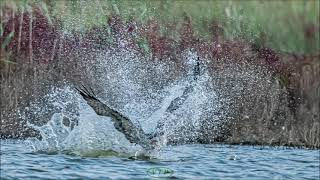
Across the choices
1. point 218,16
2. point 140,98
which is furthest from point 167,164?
point 218,16

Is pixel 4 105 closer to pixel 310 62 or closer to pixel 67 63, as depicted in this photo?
pixel 67 63

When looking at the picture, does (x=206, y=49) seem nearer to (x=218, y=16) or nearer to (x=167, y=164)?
(x=218, y=16)

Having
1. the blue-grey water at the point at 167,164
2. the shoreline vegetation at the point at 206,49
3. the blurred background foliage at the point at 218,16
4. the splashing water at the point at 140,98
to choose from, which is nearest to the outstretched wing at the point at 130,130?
the blue-grey water at the point at 167,164

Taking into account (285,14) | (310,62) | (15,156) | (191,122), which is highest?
(285,14)

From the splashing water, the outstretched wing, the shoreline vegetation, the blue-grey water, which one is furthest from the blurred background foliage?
the outstretched wing

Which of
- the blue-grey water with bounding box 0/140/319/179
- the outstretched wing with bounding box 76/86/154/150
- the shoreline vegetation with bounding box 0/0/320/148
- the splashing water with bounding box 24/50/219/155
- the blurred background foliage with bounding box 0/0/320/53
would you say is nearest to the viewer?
the blue-grey water with bounding box 0/140/319/179

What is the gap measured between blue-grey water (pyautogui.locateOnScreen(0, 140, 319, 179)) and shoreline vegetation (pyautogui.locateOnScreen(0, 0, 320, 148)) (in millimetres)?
1864

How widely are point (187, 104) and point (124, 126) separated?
4093 mm

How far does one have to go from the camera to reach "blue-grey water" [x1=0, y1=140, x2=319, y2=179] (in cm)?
1076

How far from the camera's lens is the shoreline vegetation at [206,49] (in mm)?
16266

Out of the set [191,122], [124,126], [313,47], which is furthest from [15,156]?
[313,47]

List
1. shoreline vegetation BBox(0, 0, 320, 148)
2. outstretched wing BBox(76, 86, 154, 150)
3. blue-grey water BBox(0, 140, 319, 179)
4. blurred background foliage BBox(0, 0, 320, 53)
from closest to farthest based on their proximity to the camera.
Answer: blue-grey water BBox(0, 140, 319, 179)
outstretched wing BBox(76, 86, 154, 150)
shoreline vegetation BBox(0, 0, 320, 148)
blurred background foliage BBox(0, 0, 320, 53)

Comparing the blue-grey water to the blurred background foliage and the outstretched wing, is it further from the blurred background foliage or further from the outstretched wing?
the blurred background foliage

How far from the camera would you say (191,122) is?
16.5 m
